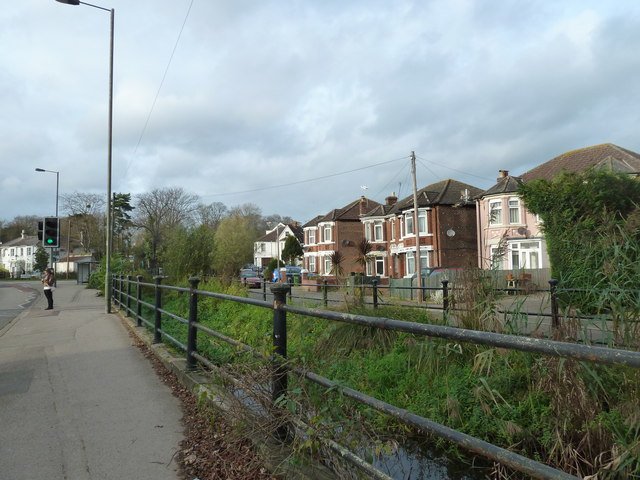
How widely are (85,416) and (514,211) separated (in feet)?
106

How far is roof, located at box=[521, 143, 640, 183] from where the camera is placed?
86.2 feet

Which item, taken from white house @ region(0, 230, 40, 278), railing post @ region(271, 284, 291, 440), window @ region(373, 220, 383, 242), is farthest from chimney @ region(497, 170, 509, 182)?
white house @ region(0, 230, 40, 278)

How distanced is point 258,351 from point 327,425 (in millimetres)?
894

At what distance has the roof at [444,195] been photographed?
38219mm

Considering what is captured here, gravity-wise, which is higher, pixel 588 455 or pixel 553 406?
pixel 553 406

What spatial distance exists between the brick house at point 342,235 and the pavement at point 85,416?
139ft

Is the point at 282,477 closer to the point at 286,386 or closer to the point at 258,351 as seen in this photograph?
the point at 286,386

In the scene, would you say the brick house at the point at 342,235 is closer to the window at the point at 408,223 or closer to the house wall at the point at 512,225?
the window at the point at 408,223

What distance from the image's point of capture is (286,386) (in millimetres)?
3172

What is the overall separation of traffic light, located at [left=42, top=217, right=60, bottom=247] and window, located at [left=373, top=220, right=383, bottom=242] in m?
32.9

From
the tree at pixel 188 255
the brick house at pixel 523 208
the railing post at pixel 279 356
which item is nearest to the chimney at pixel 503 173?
the brick house at pixel 523 208

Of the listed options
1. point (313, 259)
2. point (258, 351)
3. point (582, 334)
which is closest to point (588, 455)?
point (582, 334)

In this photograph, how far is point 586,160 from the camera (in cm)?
2897

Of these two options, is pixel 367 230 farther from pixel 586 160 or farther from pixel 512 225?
pixel 586 160
